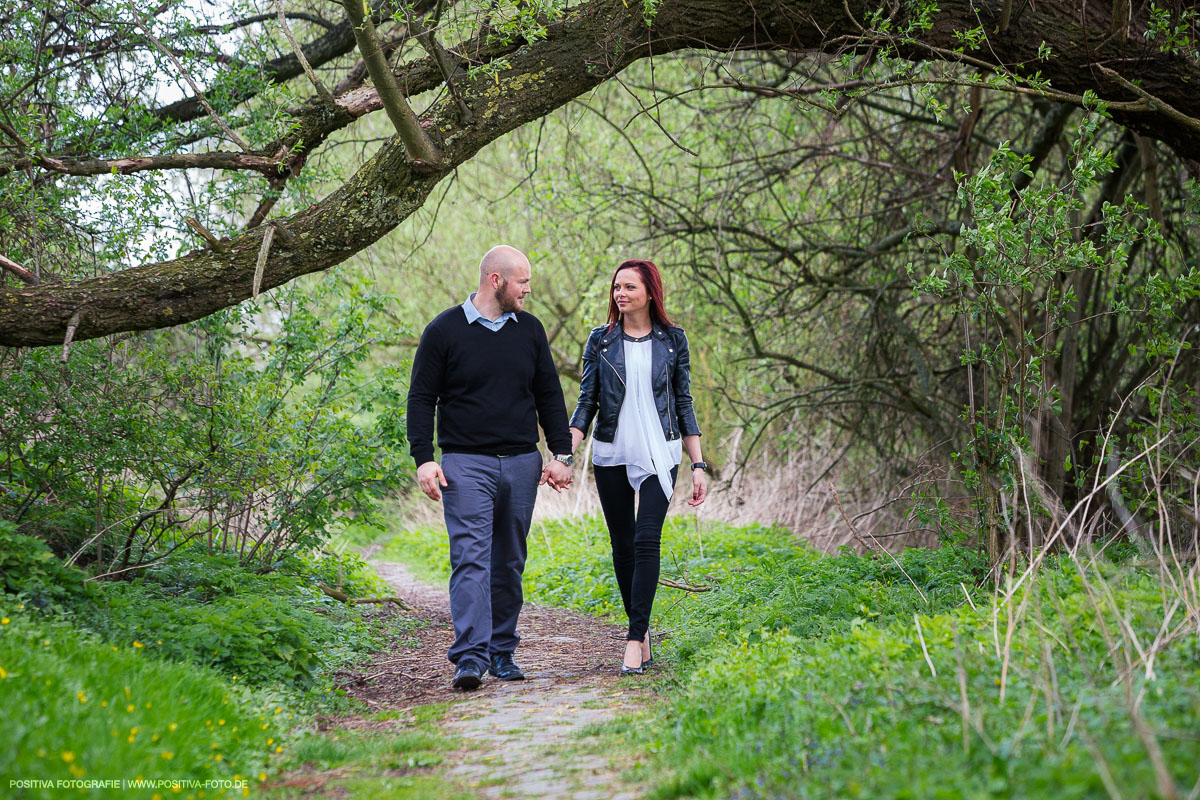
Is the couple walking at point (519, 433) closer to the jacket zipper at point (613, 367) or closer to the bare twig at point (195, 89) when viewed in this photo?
the jacket zipper at point (613, 367)

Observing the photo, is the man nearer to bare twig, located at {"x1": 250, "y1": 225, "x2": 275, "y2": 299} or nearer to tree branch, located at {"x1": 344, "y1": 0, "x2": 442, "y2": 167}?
tree branch, located at {"x1": 344, "y1": 0, "x2": 442, "y2": 167}

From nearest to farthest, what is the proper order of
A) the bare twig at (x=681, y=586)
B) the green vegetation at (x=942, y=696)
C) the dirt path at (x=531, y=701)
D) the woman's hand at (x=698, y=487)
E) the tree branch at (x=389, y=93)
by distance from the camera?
1. the green vegetation at (x=942, y=696)
2. the dirt path at (x=531, y=701)
3. the tree branch at (x=389, y=93)
4. the woman's hand at (x=698, y=487)
5. the bare twig at (x=681, y=586)

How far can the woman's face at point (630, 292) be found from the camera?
5.32m

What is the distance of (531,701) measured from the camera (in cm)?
455

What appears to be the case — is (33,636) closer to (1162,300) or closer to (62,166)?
(62,166)

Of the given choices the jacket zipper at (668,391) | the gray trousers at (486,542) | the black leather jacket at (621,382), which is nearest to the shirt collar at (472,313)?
the black leather jacket at (621,382)

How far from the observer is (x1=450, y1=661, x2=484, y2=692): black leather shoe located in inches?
192

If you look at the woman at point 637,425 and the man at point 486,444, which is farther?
the woman at point 637,425

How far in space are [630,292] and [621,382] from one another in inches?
19.3

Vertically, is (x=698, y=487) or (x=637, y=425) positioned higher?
(x=637, y=425)

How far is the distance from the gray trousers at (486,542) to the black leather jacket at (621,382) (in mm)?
424

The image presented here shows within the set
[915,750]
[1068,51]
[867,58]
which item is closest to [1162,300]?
[1068,51]

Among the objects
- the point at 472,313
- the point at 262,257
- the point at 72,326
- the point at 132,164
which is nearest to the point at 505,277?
the point at 472,313

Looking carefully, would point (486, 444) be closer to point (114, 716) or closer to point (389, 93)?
point (389, 93)
